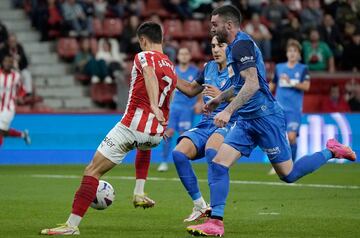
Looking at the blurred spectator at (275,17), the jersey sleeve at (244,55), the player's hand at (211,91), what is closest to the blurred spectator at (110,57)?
the blurred spectator at (275,17)

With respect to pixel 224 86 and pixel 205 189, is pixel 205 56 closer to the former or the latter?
pixel 205 189

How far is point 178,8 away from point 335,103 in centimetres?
544

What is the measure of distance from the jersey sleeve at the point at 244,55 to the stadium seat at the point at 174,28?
55.1 feet

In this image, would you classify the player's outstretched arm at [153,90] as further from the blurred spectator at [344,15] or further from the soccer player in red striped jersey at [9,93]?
the blurred spectator at [344,15]

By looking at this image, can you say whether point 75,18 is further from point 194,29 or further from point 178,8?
point 194,29

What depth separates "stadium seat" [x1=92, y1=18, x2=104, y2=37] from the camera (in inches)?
1018

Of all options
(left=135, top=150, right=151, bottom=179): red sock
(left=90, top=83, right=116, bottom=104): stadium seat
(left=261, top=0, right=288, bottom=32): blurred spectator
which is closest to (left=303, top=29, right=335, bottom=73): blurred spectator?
(left=261, top=0, right=288, bottom=32): blurred spectator

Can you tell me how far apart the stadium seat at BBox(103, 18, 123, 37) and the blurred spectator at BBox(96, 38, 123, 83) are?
A: 0.61 meters

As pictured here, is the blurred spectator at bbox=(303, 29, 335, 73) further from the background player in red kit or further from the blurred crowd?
the background player in red kit

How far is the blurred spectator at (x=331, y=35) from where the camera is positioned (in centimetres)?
2756

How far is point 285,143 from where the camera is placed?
10586 mm

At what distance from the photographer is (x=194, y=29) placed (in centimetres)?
2736

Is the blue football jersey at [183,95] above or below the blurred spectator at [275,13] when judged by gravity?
below

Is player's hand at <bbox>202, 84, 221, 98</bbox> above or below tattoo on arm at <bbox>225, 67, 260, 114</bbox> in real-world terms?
below
